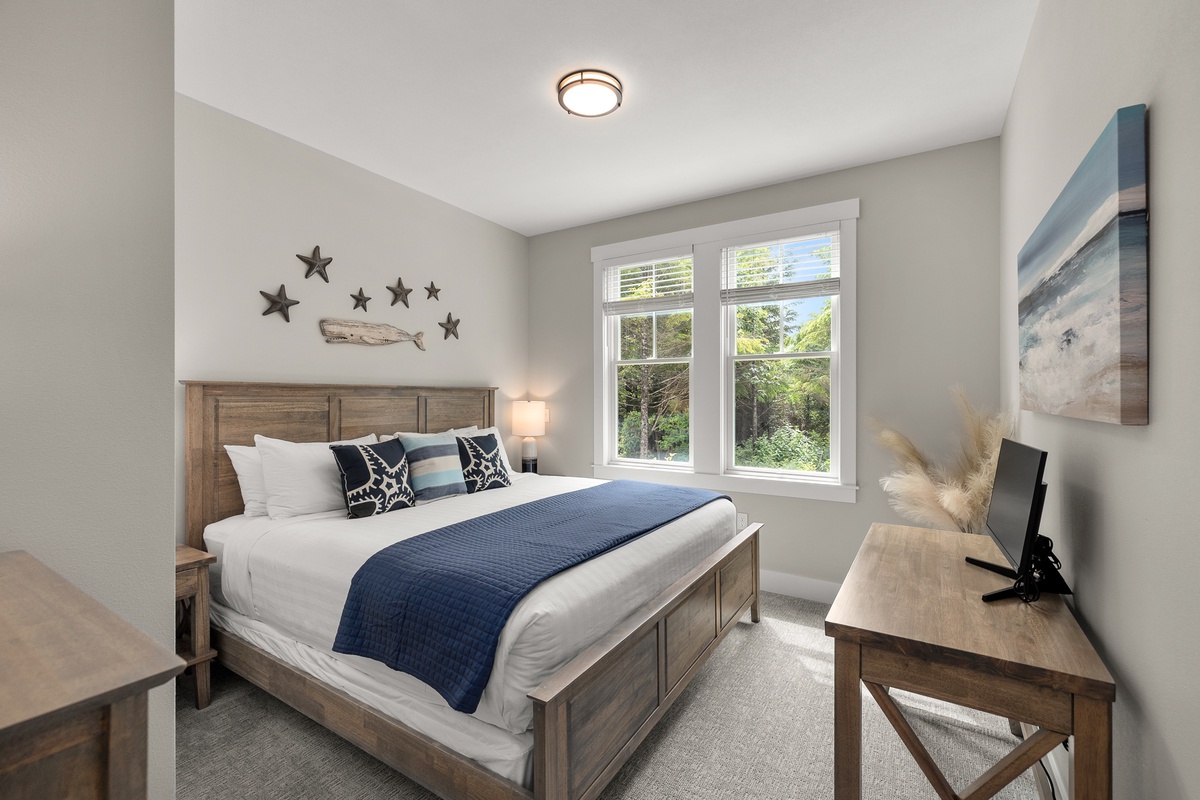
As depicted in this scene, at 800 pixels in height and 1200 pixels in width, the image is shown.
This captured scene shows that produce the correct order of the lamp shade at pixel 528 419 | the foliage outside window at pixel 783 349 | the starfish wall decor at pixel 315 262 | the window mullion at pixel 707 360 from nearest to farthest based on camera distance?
the starfish wall decor at pixel 315 262
the foliage outside window at pixel 783 349
the window mullion at pixel 707 360
the lamp shade at pixel 528 419

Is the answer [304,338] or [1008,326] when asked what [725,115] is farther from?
[304,338]

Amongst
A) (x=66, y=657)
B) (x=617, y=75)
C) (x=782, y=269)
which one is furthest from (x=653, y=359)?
(x=66, y=657)

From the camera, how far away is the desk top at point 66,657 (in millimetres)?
627

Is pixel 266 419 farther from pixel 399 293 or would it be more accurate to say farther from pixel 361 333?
pixel 399 293

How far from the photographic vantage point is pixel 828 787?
6.14ft

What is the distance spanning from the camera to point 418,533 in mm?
2336

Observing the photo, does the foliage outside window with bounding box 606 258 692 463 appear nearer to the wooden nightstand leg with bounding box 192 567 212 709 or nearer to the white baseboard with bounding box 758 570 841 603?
the white baseboard with bounding box 758 570 841 603

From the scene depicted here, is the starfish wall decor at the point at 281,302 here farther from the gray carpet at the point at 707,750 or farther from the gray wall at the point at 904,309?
the gray wall at the point at 904,309

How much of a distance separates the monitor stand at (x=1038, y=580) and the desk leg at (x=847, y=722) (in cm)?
45

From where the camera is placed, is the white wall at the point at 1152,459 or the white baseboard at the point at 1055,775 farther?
the white baseboard at the point at 1055,775

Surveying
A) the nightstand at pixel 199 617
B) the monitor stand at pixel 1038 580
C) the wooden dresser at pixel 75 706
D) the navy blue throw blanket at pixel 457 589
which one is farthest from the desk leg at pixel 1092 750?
the nightstand at pixel 199 617

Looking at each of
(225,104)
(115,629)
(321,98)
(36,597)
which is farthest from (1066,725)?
(225,104)

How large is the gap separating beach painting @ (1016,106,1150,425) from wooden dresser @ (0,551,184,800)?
1693mm

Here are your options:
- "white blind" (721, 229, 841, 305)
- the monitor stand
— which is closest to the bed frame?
the monitor stand
